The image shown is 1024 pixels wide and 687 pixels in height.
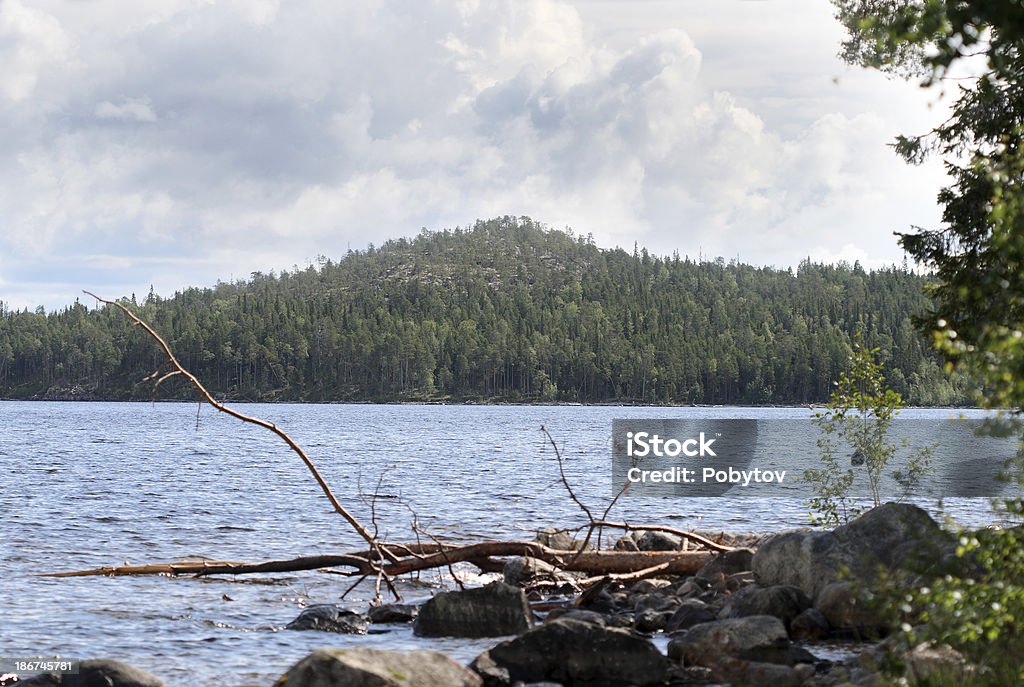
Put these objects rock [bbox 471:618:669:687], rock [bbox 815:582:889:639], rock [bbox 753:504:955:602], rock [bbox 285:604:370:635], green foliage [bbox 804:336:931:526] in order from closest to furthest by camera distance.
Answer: rock [bbox 471:618:669:687], rock [bbox 815:582:889:639], rock [bbox 753:504:955:602], rock [bbox 285:604:370:635], green foliage [bbox 804:336:931:526]

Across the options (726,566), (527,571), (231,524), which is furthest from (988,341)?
(231,524)

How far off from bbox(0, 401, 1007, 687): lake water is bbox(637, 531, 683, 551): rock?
4035 mm

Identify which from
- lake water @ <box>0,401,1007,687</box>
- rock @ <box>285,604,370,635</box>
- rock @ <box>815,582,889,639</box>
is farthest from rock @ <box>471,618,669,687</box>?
rock @ <box>285,604,370,635</box>

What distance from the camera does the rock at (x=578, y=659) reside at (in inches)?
426

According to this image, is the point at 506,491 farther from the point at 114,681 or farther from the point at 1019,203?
the point at 1019,203

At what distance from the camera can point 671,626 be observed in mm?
13477

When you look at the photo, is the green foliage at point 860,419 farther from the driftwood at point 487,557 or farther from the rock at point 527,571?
the rock at point 527,571

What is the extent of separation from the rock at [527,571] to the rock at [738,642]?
15.4 feet

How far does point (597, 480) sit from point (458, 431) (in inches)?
1926

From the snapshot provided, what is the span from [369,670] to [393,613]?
6023mm

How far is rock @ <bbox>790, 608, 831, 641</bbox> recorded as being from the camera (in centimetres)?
1245

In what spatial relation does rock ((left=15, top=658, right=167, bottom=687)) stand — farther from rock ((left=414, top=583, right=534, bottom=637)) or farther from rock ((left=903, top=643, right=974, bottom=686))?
rock ((left=903, top=643, right=974, bottom=686))

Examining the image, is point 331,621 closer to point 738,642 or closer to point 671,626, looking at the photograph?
point 671,626

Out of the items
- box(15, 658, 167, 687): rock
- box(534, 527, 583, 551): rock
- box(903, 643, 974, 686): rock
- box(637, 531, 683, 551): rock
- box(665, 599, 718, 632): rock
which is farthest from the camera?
box(637, 531, 683, 551): rock
